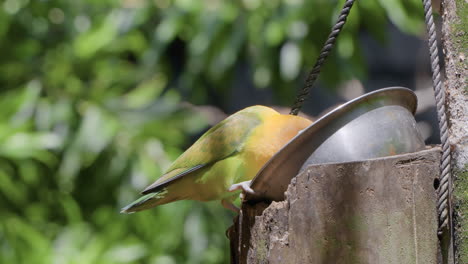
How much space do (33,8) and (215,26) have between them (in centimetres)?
140

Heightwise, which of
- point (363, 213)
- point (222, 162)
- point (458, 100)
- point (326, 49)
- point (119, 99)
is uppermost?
point (119, 99)

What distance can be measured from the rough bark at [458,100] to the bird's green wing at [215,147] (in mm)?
1205

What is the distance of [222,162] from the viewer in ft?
8.95

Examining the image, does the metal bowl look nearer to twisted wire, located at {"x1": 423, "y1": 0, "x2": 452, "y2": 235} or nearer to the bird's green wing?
twisted wire, located at {"x1": 423, "y1": 0, "x2": 452, "y2": 235}

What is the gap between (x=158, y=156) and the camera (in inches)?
187

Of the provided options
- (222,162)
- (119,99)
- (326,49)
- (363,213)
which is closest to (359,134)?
(363,213)

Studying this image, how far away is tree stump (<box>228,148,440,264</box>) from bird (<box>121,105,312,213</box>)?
870mm

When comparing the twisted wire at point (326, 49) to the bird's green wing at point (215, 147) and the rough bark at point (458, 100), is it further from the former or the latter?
the rough bark at point (458, 100)

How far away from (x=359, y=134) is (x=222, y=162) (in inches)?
40.8

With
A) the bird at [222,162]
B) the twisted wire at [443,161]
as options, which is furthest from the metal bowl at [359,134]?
the bird at [222,162]

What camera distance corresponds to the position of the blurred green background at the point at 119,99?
461cm

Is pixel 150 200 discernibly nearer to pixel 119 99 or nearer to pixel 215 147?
pixel 215 147

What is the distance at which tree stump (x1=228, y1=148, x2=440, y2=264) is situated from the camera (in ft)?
5.08

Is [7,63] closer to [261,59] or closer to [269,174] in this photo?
[261,59]
